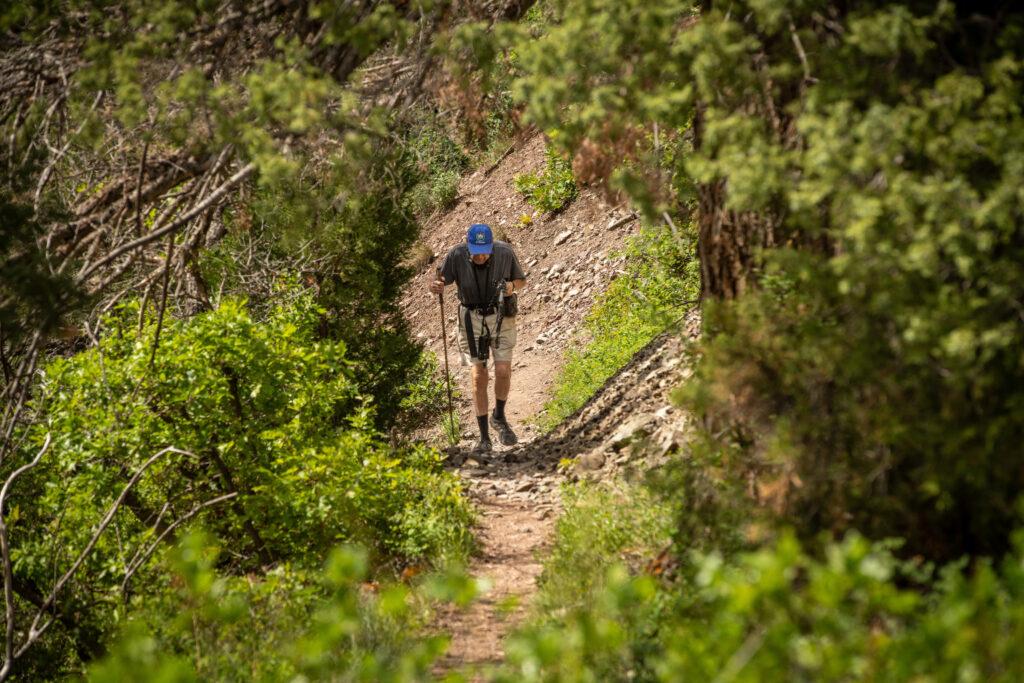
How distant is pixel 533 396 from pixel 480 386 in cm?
491

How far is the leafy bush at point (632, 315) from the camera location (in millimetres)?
13211

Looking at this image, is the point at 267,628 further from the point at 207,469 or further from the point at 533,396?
the point at 533,396

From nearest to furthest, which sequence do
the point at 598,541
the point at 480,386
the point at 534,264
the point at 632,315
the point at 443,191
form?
the point at 598,541, the point at 480,386, the point at 632,315, the point at 534,264, the point at 443,191

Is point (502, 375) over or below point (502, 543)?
below

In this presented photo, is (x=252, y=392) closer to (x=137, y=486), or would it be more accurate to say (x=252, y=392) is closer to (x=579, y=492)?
(x=137, y=486)

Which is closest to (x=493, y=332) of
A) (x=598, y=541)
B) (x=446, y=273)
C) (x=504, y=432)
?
(x=446, y=273)

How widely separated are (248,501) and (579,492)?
2.61 metres

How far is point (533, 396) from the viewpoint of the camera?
1592 cm

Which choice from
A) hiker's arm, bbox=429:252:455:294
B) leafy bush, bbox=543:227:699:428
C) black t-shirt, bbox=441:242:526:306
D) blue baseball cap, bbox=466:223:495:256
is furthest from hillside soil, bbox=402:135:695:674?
hiker's arm, bbox=429:252:455:294

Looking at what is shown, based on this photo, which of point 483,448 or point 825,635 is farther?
point 483,448

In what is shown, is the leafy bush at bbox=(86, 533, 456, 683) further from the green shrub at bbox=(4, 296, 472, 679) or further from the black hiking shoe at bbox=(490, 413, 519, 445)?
the black hiking shoe at bbox=(490, 413, 519, 445)

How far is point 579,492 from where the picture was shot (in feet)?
28.0

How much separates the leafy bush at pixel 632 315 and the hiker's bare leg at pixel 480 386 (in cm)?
203

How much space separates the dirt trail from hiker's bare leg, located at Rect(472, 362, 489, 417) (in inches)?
22.0
